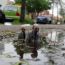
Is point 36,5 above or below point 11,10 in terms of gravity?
below

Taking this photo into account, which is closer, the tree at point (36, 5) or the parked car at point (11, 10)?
the parked car at point (11, 10)

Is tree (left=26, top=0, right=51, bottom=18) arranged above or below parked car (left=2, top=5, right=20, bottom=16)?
below

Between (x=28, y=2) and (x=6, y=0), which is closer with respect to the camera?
(x=28, y=2)

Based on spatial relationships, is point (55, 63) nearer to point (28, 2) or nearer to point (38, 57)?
point (38, 57)

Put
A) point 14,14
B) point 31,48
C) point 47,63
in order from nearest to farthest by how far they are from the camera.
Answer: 1. point 47,63
2. point 31,48
3. point 14,14

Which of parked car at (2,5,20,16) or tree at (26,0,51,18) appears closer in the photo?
parked car at (2,5,20,16)

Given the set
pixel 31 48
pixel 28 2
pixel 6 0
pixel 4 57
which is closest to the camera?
pixel 4 57

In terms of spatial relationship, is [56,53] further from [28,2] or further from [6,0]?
[6,0]

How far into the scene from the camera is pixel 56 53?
14.6 m

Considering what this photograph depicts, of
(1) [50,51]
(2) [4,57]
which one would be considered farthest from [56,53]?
(2) [4,57]

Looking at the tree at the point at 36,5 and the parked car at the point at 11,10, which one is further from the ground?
the parked car at the point at 11,10

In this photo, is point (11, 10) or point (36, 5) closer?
point (11, 10)

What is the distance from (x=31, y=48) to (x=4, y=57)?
3.01 metres

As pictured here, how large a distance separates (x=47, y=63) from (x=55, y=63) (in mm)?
268
